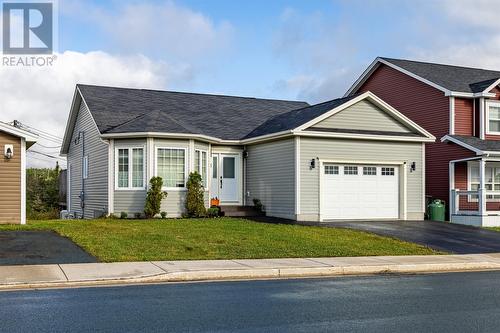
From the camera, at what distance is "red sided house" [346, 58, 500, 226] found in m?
26.6

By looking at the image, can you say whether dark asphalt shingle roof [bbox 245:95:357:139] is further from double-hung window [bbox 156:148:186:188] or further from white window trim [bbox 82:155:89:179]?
white window trim [bbox 82:155:89:179]

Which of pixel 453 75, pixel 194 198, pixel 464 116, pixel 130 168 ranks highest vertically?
pixel 453 75

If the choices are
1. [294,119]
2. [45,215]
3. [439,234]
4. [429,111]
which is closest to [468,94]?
[429,111]

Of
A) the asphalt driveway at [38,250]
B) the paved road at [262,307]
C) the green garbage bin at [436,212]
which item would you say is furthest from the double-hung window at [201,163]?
the paved road at [262,307]

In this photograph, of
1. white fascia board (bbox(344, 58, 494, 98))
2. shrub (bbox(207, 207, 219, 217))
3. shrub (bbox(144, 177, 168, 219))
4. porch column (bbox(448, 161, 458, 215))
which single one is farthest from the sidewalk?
white fascia board (bbox(344, 58, 494, 98))

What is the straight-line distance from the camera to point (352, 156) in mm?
24578

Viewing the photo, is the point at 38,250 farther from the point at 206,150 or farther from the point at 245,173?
the point at 245,173

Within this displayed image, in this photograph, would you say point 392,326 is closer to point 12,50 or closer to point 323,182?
point 323,182

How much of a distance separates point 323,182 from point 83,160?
1163cm

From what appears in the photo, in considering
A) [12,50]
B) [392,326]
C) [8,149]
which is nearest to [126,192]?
[8,149]

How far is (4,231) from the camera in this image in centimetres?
1817

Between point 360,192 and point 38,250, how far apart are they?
13.9 metres

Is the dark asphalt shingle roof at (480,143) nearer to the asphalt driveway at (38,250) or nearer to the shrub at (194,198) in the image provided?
the shrub at (194,198)

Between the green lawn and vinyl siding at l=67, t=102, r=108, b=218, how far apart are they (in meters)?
4.25
